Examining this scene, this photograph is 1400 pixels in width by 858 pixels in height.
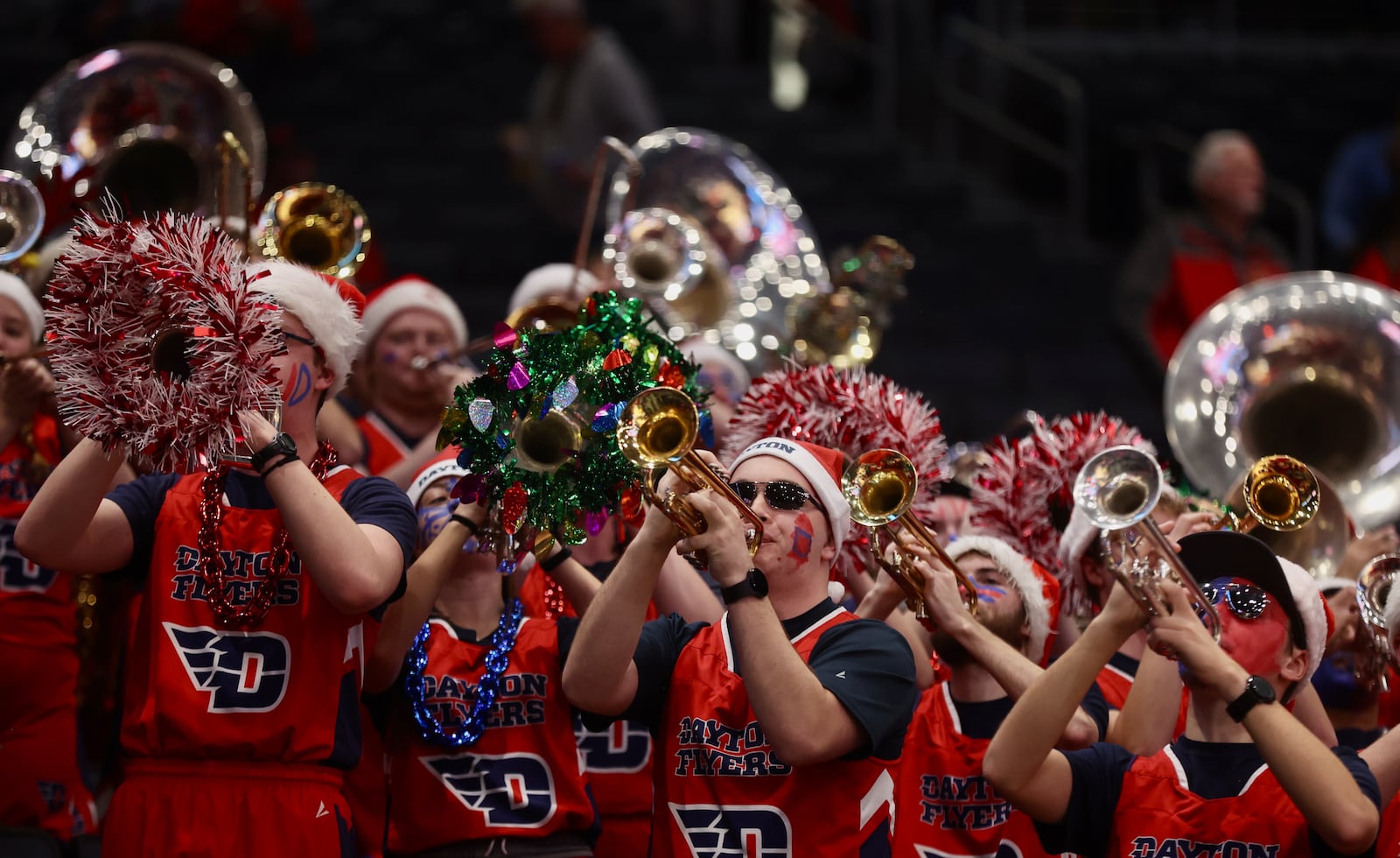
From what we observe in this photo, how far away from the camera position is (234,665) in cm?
313

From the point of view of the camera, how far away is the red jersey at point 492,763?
3.54 meters

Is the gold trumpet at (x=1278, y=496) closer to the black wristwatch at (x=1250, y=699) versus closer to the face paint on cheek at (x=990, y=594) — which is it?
the face paint on cheek at (x=990, y=594)

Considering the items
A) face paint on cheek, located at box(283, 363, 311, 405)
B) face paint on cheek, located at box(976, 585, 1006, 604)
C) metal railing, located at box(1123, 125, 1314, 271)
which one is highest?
metal railing, located at box(1123, 125, 1314, 271)

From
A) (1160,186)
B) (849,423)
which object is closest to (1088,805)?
(849,423)

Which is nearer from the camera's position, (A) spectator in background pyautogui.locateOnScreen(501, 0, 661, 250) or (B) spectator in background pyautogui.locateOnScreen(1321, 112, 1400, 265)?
(A) spectator in background pyautogui.locateOnScreen(501, 0, 661, 250)

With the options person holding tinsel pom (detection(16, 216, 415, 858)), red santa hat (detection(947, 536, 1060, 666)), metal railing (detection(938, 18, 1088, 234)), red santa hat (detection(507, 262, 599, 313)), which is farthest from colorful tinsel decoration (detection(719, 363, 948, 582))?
metal railing (detection(938, 18, 1088, 234))

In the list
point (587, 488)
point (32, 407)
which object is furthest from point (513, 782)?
point (32, 407)

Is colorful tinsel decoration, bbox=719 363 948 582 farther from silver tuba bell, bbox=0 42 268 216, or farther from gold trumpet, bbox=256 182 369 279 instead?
silver tuba bell, bbox=0 42 268 216

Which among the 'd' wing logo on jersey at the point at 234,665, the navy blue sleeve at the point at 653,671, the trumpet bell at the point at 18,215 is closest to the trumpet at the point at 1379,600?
the navy blue sleeve at the point at 653,671

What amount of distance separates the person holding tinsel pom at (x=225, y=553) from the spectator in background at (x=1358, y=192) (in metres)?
6.87

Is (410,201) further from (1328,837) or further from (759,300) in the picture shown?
(1328,837)

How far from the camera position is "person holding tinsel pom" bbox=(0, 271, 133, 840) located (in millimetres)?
4223

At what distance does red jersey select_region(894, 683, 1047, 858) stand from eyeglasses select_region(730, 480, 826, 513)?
812 millimetres

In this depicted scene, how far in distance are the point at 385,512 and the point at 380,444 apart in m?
1.97
